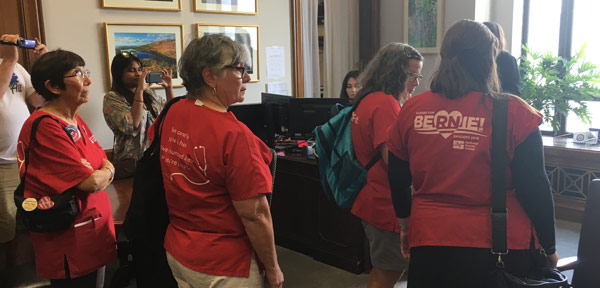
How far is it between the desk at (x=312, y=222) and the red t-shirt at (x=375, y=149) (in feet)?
3.68

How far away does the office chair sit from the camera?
1832mm

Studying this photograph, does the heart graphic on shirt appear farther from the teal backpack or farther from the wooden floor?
the wooden floor

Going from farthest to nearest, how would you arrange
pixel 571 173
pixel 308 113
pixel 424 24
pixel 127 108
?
pixel 424 24
pixel 571 173
pixel 308 113
pixel 127 108

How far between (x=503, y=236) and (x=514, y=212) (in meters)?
0.10

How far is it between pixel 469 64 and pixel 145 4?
3077 mm

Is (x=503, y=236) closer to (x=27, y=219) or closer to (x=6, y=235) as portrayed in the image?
(x=27, y=219)

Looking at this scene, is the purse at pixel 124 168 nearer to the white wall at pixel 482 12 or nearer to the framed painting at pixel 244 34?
the framed painting at pixel 244 34

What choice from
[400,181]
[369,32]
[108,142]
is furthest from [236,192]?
[369,32]

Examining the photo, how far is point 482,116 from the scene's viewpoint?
4.74ft

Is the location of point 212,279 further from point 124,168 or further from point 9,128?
point 9,128

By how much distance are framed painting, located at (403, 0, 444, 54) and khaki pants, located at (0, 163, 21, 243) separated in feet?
14.6

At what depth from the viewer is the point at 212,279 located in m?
1.40

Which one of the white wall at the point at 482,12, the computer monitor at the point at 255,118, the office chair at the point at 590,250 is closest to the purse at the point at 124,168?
the computer monitor at the point at 255,118

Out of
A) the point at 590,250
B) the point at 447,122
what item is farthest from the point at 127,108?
the point at 590,250
